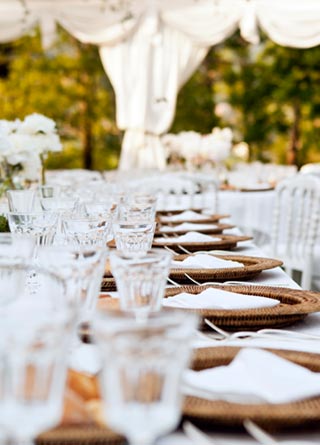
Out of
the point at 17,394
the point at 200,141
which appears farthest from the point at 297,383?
the point at 200,141

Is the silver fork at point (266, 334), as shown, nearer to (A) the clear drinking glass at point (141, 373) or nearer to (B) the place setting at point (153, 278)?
(B) the place setting at point (153, 278)

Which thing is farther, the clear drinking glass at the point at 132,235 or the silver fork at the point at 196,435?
the clear drinking glass at the point at 132,235

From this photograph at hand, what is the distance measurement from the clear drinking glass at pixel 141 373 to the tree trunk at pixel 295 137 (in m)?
10.1

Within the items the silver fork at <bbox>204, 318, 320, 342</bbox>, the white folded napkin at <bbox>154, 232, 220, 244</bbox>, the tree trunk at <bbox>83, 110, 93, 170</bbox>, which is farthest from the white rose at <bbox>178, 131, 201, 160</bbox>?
the tree trunk at <bbox>83, 110, 93, 170</bbox>

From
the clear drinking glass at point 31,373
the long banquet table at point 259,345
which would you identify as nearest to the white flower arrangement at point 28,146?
the long banquet table at point 259,345

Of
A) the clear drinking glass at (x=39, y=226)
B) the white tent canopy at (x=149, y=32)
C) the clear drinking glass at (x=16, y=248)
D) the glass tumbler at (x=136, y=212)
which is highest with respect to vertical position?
the white tent canopy at (x=149, y=32)

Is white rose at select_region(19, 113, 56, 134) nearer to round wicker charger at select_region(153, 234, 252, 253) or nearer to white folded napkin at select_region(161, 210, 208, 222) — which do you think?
white folded napkin at select_region(161, 210, 208, 222)

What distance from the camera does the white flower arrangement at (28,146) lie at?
10.8 ft

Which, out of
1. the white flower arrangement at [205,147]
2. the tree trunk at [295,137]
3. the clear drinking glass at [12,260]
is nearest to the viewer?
the clear drinking glass at [12,260]

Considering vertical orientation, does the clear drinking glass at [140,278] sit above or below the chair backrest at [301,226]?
above

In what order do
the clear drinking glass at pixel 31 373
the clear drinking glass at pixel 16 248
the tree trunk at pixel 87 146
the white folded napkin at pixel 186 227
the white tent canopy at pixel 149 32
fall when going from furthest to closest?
the tree trunk at pixel 87 146 < the white tent canopy at pixel 149 32 < the white folded napkin at pixel 186 227 < the clear drinking glass at pixel 16 248 < the clear drinking glass at pixel 31 373

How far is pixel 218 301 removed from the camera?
4.88 feet

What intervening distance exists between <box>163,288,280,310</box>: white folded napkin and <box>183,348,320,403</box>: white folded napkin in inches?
14.1

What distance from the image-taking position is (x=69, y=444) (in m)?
0.84
